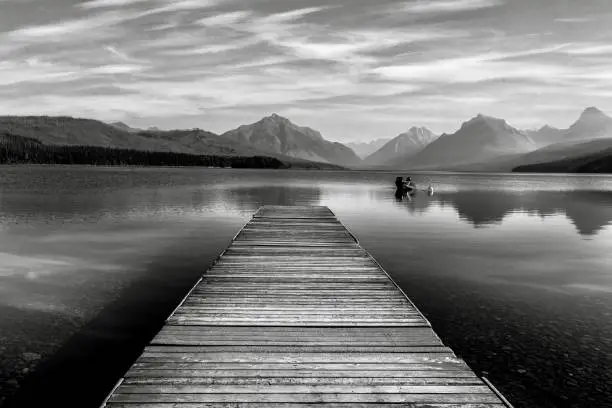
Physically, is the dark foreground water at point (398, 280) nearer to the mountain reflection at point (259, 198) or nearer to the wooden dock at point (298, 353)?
the wooden dock at point (298, 353)

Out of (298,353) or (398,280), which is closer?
(298,353)

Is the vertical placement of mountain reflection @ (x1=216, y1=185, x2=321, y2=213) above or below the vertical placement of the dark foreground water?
above

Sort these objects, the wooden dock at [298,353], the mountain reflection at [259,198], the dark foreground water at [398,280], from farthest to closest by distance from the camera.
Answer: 1. the mountain reflection at [259,198]
2. the dark foreground water at [398,280]
3. the wooden dock at [298,353]

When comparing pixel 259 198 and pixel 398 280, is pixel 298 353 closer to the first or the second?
pixel 398 280

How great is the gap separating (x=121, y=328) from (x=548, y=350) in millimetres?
12213

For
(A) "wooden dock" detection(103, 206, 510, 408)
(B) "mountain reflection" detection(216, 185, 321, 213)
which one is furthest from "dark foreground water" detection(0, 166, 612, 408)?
(B) "mountain reflection" detection(216, 185, 321, 213)

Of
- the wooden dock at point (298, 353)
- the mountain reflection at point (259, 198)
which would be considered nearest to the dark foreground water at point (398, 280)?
the wooden dock at point (298, 353)

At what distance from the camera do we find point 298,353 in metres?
8.76

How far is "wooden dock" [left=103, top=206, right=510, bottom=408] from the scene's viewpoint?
7141 millimetres

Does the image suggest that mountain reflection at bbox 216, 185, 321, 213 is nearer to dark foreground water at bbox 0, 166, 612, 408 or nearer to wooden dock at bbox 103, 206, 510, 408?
dark foreground water at bbox 0, 166, 612, 408

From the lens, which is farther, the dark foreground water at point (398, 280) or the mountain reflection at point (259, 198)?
the mountain reflection at point (259, 198)

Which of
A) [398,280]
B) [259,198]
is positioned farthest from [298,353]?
[259,198]

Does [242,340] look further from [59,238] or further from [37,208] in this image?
[37,208]

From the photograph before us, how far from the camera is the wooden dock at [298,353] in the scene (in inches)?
281
